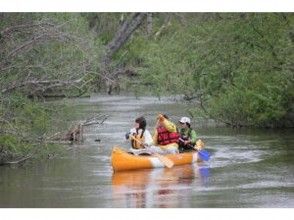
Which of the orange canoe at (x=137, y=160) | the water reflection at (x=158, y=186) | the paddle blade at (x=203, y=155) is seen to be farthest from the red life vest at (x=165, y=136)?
the paddle blade at (x=203, y=155)

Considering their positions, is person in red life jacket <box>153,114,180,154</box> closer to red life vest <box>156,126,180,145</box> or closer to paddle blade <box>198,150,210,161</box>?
red life vest <box>156,126,180,145</box>

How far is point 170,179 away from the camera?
17.8m

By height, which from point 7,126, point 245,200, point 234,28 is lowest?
point 245,200

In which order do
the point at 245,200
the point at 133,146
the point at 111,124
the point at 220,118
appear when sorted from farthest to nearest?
the point at 111,124, the point at 220,118, the point at 133,146, the point at 245,200

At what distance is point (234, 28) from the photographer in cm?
2533

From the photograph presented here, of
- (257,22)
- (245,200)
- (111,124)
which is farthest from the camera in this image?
(111,124)

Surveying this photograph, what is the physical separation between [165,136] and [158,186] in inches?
126

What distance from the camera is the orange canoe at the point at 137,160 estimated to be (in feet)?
61.1

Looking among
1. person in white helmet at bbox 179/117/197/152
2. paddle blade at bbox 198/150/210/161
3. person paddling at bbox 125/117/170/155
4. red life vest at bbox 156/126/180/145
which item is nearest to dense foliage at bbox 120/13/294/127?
person in white helmet at bbox 179/117/197/152

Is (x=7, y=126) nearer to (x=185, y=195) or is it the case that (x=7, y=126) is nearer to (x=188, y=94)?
(x=185, y=195)

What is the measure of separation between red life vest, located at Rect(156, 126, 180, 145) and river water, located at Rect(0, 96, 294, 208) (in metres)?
0.70

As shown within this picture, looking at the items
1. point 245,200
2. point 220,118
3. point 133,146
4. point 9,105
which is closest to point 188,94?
point 220,118

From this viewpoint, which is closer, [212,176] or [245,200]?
[245,200]

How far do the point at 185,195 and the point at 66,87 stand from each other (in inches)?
173
